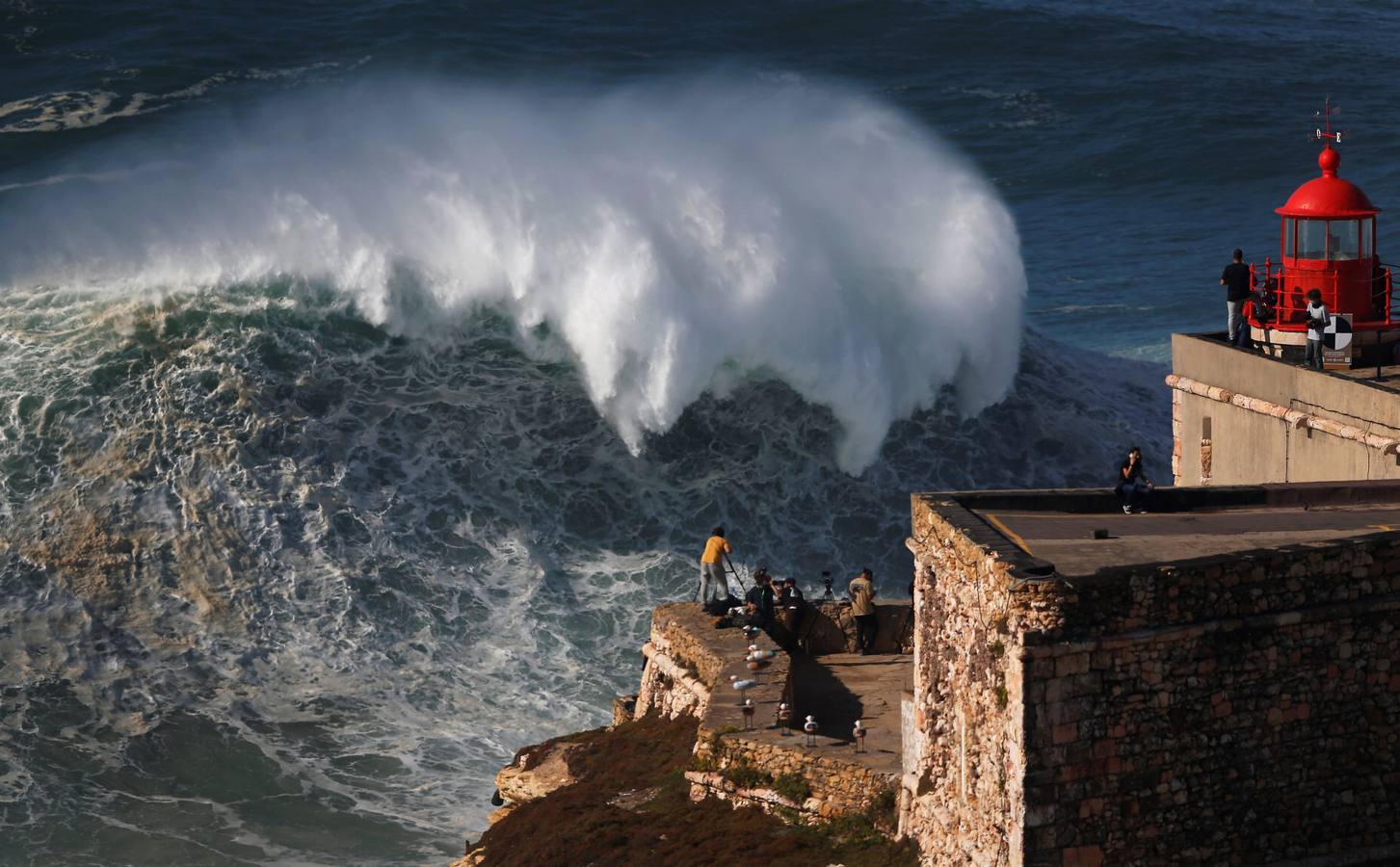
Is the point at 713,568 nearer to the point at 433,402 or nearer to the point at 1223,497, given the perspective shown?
the point at 1223,497

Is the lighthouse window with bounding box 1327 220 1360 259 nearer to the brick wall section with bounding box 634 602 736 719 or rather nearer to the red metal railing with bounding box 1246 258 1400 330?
the red metal railing with bounding box 1246 258 1400 330

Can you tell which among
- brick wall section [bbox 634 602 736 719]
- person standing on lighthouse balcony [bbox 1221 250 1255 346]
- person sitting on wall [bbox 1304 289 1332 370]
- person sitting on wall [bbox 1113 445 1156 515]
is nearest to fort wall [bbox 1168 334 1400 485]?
person standing on lighthouse balcony [bbox 1221 250 1255 346]

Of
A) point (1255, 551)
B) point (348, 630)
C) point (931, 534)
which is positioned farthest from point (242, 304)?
point (1255, 551)

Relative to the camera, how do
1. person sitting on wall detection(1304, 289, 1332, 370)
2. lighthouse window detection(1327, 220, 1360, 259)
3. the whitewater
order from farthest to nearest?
the whitewater → lighthouse window detection(1327, 220, 1360, 259) → person sitting on wall detection(1304, 289, 1332, 370)

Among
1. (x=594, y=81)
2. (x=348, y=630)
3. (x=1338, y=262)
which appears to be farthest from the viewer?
Answer: (x=594, y=81)

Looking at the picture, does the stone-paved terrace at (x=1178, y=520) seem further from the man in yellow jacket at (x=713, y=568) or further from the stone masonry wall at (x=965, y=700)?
the man in yellow jacket at (x=713, y=568)

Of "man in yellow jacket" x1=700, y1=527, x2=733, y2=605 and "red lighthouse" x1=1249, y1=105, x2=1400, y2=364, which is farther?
"red lighthouse" x1=1249, y1=105, x2=1400, y2=364

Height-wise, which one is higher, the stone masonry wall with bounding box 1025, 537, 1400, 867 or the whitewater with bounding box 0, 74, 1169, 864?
the whitewater with bounding box 0, 74, 1169, 864

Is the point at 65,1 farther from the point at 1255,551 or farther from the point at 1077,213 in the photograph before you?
the point at 1255,551
